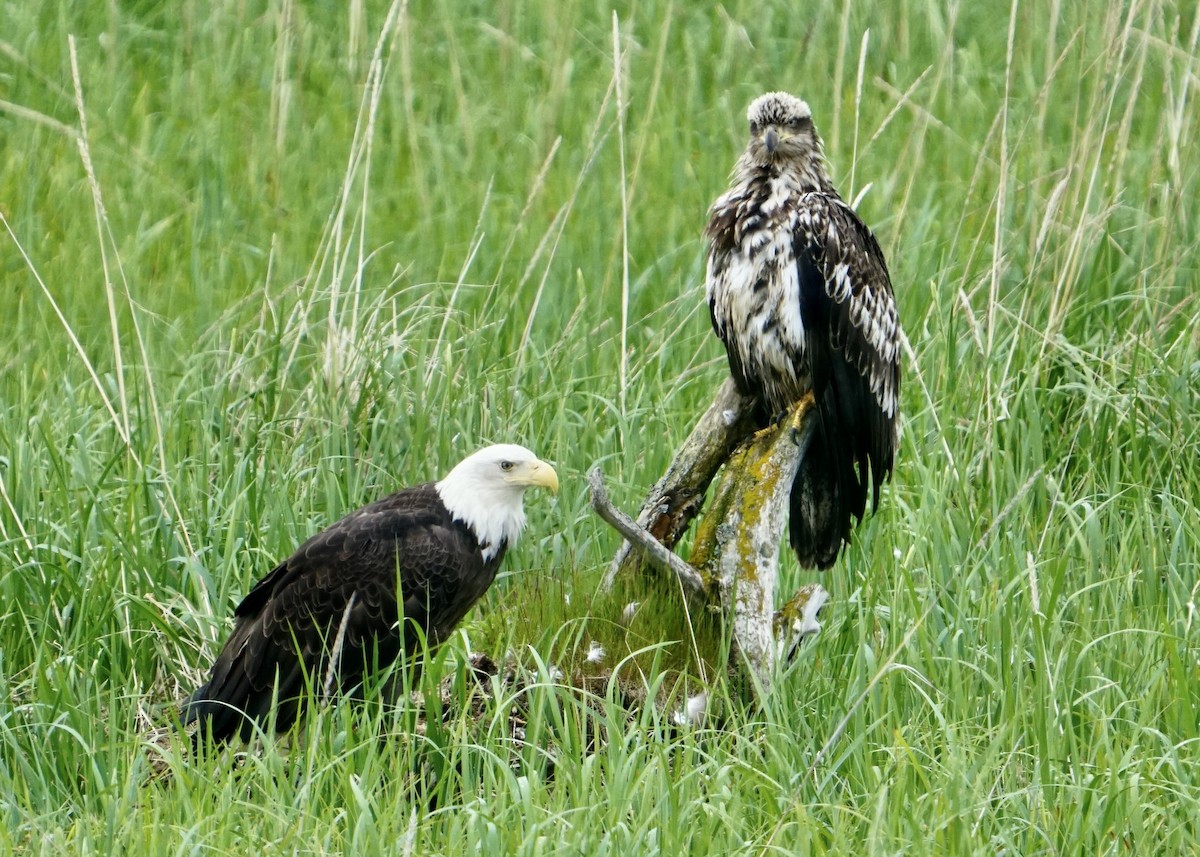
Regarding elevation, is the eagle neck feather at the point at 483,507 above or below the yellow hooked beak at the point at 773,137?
below

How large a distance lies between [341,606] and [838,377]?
1538mm

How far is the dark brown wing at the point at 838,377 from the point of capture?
4527 millimetres

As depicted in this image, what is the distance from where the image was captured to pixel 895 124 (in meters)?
7.73

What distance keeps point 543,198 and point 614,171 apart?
0.37 meters

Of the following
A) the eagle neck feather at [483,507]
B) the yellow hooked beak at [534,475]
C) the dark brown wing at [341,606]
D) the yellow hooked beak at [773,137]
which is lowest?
the dark brown wing at [341,606]

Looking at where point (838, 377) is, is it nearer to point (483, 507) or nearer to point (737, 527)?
point (737, 527)

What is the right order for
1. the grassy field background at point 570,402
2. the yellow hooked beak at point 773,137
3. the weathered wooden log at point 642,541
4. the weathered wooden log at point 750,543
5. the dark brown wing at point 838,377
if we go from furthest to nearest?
1. the yellow hooked beak at point 773,137
2. the dark brown wing at point 838,377
3. the weathered wooden log at point 750,543
4. the weathered wooden log at point 642,541
5. the grassy field background at point 570,402

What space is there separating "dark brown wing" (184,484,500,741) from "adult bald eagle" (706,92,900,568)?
99 centimetres

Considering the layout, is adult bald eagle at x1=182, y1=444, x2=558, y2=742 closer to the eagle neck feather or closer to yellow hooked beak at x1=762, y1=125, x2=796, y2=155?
the eagle neck feather

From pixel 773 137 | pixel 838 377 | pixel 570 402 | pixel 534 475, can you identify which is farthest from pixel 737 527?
pixel 570 402

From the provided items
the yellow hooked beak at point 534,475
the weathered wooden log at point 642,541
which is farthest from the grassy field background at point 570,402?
the yellow hooked beak at point 534,475

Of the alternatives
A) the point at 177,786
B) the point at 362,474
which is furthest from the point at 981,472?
the point at 177,786

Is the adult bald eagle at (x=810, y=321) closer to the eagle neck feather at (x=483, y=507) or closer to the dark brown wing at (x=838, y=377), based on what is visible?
the dark brown wing at (x=838, y=377)

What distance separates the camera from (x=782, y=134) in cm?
482
